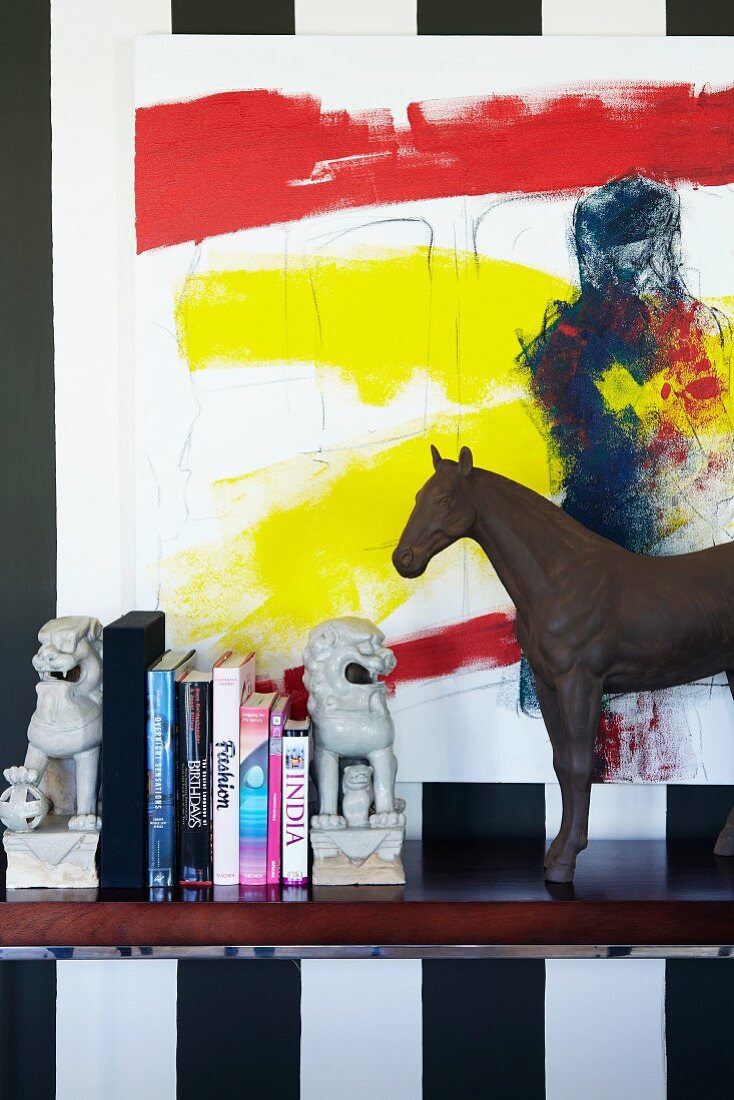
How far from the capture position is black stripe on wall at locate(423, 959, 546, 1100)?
160 cm

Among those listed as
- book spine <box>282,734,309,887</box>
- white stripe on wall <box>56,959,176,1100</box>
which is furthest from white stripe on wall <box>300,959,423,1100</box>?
book spine <box>282,734,309,887</box>

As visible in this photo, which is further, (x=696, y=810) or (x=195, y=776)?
(x=696, y=810)

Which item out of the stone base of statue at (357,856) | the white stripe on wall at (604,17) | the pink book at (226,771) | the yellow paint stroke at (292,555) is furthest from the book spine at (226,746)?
the white stripe on wall at (604,17)

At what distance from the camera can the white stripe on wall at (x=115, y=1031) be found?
1.60 meters

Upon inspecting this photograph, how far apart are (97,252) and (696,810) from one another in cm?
113

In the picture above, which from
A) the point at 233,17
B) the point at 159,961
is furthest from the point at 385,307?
the point at 159,961

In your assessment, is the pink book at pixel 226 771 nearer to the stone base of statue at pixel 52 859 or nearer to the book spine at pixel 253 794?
the book spine at pixel 253 794

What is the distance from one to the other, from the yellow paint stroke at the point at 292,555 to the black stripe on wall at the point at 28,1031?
53cm

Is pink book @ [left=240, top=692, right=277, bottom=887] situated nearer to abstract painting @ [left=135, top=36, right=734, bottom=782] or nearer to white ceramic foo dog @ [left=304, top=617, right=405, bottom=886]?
white ceramic foo dog @ [left=304, top=617, right=405, bottom=886]

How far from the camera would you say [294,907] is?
1.28 metres

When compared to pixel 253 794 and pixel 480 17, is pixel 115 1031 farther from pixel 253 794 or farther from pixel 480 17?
pixel 480 17

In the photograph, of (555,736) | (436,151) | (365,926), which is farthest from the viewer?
(436,151)

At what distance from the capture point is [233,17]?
1568 mm

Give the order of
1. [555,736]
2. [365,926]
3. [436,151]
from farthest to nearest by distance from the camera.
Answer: [436,151] → [555,736] → [365,926]
